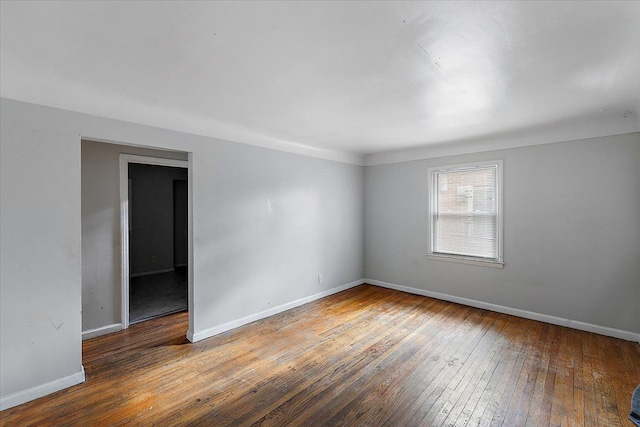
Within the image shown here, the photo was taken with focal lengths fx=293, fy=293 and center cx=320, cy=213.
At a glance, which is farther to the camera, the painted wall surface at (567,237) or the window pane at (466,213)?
the window pane at (466,213)

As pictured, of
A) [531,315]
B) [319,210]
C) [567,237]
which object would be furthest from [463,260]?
[319,210]

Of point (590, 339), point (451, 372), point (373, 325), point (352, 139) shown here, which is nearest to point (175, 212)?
point (352, 139)

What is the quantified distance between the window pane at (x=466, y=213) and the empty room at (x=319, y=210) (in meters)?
0.03

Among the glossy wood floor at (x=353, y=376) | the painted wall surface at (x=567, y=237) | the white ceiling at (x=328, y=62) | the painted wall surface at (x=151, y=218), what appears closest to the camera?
the white ceiling at (x=328, y=62)

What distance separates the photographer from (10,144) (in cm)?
211

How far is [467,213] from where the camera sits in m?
4.29

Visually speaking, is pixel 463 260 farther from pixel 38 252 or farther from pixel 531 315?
pixel 38 252

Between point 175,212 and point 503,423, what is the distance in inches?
264

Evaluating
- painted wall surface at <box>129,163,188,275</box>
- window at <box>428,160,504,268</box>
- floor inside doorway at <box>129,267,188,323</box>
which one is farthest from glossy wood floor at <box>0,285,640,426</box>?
painted wall surface at <box>129,163,188,275</box>

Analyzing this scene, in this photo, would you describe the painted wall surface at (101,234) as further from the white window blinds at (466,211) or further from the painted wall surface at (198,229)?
the white window blinds at (466,211)

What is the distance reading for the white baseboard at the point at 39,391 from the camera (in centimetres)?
208

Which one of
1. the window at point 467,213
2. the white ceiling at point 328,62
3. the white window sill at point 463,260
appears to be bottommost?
the white window sill at point 463,260

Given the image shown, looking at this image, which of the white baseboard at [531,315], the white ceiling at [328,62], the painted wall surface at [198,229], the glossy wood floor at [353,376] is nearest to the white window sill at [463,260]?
the white baseboard at [531,315]

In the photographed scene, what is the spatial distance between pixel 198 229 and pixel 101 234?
3.84 ft
